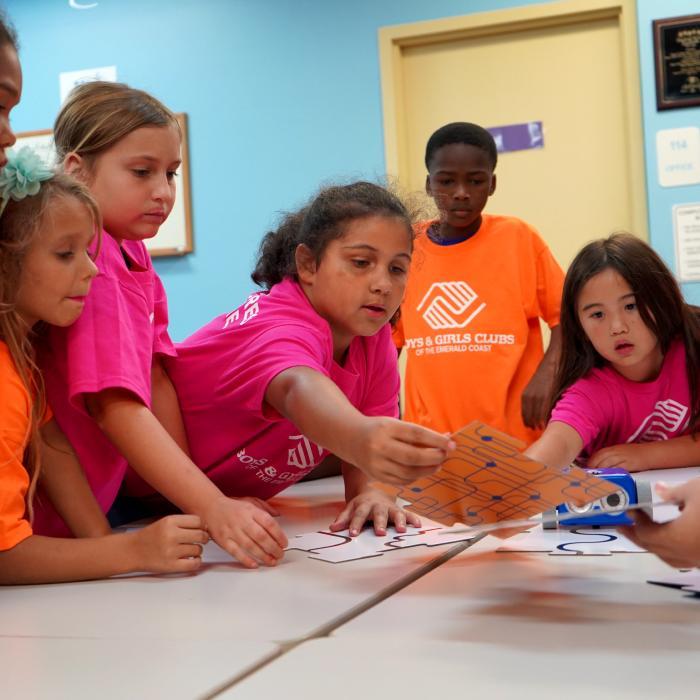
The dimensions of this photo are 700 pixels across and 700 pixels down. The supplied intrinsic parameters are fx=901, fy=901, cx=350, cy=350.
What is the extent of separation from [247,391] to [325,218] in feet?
1.02

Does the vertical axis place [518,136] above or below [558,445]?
above

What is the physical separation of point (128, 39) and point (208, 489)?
3.17 meters

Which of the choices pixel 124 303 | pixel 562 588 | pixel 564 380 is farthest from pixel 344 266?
pixel 564 380

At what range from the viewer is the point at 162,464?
1084 mm

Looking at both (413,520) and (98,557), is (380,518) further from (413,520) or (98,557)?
(98,557)

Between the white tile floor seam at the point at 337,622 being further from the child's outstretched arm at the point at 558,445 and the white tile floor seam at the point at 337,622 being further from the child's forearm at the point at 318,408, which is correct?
the child's outstretched arm at the point at 558,445

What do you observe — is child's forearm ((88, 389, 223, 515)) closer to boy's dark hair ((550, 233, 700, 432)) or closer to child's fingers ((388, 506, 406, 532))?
child's fingers ((388, 506, 406, 532))

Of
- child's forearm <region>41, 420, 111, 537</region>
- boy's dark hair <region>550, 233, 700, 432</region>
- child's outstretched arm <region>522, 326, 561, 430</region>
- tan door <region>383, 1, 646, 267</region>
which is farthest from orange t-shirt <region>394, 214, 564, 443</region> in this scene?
child's forearm <region>41, 420, 111, 537</region>

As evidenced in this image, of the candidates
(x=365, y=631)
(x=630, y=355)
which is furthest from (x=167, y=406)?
(x=630, y=355)

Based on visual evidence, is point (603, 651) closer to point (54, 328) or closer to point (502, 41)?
point (54, 328)

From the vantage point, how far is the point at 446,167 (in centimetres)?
240

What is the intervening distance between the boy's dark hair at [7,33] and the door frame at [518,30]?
1.89m

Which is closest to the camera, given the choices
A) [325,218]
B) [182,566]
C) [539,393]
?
[182,566]

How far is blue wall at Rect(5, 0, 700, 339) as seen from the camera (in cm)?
346
